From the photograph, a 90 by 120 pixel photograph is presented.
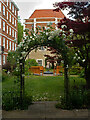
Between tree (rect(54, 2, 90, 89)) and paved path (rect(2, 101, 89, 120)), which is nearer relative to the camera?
paved path (rect(2, 101, 89, 120))

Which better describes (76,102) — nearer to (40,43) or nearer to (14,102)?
(14,102)

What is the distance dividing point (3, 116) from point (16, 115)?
11.2 inches

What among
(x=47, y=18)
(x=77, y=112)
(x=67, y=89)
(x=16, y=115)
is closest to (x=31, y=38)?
(x=67, y=89)

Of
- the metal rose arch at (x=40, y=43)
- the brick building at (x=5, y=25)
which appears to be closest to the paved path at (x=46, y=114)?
the metal rose arch at (x=40, y=43)

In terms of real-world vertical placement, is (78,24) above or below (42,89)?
above

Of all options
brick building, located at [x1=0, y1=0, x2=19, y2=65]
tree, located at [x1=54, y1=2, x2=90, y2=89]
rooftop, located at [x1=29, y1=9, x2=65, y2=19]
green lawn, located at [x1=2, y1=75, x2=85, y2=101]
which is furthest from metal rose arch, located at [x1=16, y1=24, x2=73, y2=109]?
rooftop, located at [x1=29, y1=9, x2=65, y2=19]

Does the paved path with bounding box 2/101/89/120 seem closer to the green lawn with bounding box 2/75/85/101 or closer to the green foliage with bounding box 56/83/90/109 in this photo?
the green foliage with bounding box 56/83/90/109

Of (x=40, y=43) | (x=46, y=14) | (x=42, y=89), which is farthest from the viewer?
(x=46, y=14)

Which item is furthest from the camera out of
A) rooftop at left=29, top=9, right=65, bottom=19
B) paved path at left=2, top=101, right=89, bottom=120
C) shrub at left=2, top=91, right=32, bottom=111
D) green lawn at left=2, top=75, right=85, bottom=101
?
rooftop at left=29, top=9, right=65, bottom=19

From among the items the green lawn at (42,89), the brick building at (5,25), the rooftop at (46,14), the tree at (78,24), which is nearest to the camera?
the tree at (78,24)

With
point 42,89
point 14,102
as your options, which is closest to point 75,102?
point 14,102

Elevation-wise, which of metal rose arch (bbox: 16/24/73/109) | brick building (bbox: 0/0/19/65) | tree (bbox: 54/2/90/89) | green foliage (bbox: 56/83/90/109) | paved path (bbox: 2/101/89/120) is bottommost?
paved path (bbox: 2/101/89/120)

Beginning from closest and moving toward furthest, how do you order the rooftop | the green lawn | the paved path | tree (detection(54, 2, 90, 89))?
1. the paved path
2. tree (detection(54, 2, 90, 89))
3. the green lawn
4. the rooftop

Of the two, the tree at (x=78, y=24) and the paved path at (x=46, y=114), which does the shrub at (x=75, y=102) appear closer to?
the paved path at (x=46, y=114)
